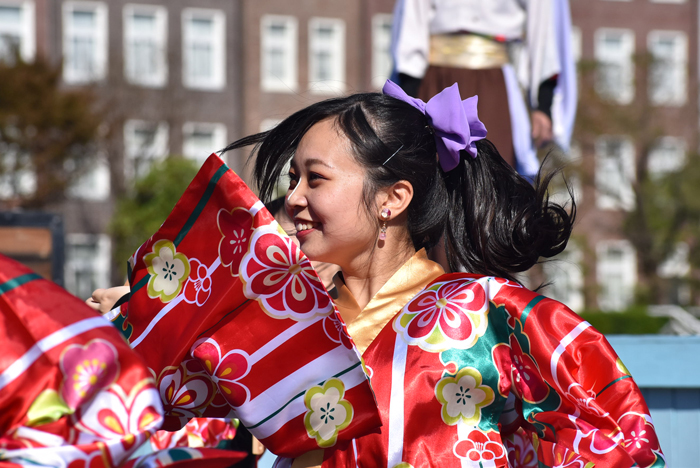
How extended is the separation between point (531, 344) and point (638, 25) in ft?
64.2

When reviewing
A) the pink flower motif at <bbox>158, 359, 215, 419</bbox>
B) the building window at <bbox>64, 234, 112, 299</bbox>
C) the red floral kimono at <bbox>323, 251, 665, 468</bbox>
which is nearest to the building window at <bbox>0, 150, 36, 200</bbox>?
the building window at <bbox>64, 234, 112, 299</bbox>

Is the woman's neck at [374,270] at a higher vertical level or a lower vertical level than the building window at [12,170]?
higher

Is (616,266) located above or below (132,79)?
below

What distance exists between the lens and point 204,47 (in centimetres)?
1770

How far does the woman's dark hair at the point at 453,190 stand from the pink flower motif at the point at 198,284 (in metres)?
0.43

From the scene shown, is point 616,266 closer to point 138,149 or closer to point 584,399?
point 138,149

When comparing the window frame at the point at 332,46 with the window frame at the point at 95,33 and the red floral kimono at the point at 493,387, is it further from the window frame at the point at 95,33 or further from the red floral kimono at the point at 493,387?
the red floral kimono at the point at 493,387

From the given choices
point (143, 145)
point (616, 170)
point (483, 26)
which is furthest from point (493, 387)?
point (616, 170)

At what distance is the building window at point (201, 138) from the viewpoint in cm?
1726

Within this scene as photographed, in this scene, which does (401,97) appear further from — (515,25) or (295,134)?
(515,25)

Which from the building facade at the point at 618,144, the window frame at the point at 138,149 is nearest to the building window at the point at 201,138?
the window frame at the point at 138,149

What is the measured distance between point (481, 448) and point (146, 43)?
16718mm

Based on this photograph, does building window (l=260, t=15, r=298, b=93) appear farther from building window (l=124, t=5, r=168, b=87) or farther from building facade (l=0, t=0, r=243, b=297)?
building window (l=124, t=5, r=168, b=87)

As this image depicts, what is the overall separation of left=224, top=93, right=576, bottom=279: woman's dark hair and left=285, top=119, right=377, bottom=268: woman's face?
1.3 inches
